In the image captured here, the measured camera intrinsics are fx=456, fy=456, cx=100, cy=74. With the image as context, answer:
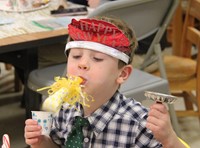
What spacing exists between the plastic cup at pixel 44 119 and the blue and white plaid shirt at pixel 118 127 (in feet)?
0.29

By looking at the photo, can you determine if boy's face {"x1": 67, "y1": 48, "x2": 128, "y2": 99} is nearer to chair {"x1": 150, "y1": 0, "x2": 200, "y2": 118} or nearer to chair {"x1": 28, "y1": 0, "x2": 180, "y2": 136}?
chair {"x1": 28, "y1": 0, "x2": 180, "y2": 136}

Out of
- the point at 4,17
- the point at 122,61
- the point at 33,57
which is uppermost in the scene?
the point at 122,61

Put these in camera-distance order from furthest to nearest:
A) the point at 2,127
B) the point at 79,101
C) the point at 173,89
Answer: the point at 2,127, the point at 173,89, the point at 79,101

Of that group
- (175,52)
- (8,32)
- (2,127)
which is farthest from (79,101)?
(175,52)

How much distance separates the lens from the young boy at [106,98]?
1.23 meters

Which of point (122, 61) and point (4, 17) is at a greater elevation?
point (122, 61)

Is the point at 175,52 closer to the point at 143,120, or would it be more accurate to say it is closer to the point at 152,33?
the point at 152,33

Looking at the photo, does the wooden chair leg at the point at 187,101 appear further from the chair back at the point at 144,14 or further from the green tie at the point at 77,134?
the green tie at the point at 77,134

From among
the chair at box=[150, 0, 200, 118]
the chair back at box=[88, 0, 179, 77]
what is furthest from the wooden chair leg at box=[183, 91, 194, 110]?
the chair back at box=[88, 0, 179, 77]

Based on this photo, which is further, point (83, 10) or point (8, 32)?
point (83, 10)

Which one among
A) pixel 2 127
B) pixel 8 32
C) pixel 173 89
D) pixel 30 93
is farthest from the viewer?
pixel 2 127

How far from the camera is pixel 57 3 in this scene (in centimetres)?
254

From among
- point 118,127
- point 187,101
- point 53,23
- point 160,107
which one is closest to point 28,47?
point 53,23

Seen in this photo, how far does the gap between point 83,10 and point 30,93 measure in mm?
523
